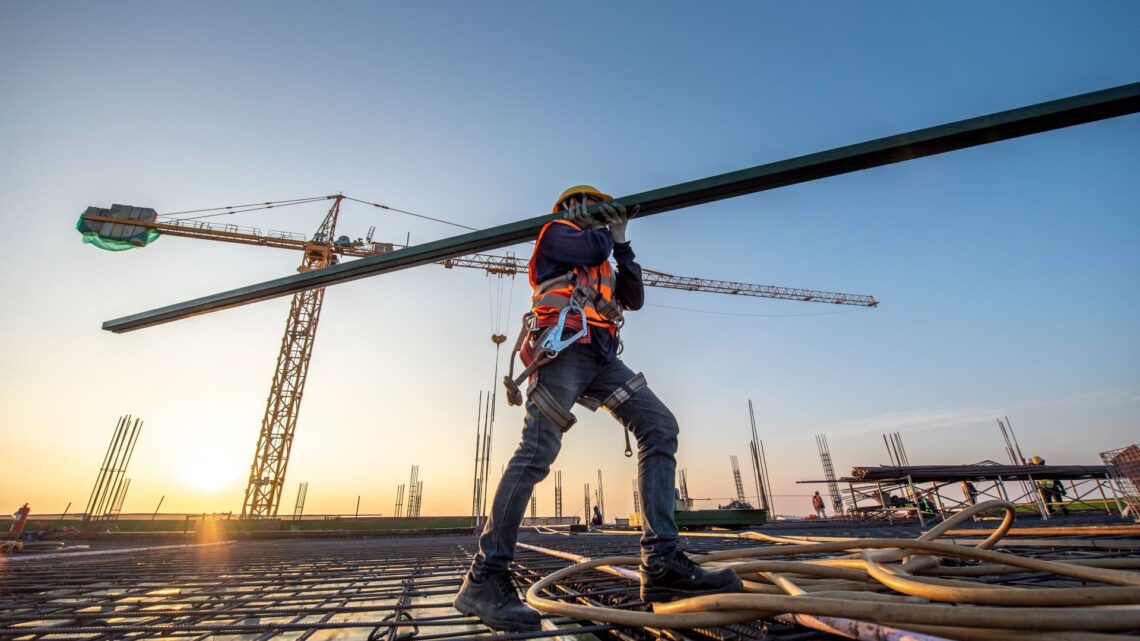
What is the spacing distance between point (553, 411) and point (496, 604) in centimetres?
67

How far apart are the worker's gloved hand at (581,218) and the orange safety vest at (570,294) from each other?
83 mm

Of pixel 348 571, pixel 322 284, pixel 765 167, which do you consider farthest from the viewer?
pixel 348 571

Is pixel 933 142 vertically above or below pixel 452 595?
above

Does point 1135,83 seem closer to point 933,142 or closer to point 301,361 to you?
point 933,142

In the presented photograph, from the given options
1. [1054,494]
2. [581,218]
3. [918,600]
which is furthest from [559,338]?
[1054,494]

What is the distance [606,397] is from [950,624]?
1.25 m

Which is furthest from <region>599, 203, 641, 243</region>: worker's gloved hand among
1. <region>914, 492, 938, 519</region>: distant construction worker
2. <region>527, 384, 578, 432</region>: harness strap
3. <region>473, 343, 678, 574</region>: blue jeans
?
<region>914, 492, 938, 519</region>: distant construction worker

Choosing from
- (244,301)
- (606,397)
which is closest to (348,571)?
(244,301)

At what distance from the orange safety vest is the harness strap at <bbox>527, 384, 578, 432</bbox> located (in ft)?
0.91

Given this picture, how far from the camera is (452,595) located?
2205 mm

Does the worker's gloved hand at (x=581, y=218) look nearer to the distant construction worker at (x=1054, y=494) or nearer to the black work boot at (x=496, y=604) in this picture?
the black work boot at (x=496, y=604)

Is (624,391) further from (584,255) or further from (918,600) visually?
(918,600)

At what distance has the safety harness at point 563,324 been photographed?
182cm

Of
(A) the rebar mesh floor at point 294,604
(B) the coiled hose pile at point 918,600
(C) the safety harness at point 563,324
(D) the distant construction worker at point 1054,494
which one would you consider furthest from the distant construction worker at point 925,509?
(C) the safety harness at point 563,324
